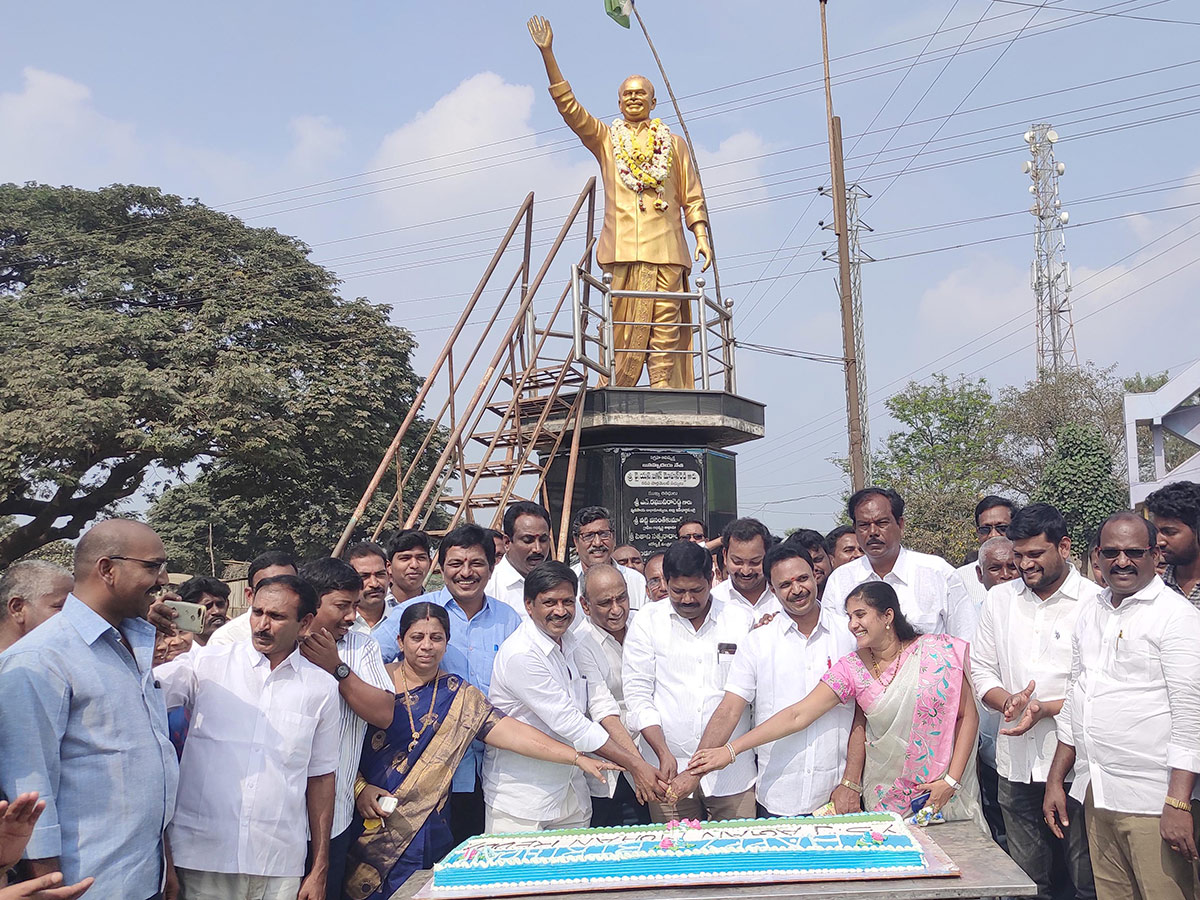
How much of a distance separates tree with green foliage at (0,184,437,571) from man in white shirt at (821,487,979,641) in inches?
649

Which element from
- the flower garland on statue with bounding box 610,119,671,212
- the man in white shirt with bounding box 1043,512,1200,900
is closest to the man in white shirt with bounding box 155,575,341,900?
the man in white shirt with bounding box 1043,512,1200,900

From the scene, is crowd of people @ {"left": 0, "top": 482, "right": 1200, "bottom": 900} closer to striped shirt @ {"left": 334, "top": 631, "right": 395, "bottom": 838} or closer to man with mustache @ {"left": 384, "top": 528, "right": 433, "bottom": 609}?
striped shirt @ {"left": 334, "top": 631, "right": 395, "bottom": 838}

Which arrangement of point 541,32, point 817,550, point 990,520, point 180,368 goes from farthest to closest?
point 180,368
point 541,32
point 817,550
point 990,520

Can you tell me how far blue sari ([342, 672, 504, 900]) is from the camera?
3.93 meters

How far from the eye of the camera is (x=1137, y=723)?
12.7 ft

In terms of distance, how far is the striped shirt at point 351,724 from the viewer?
151 inches

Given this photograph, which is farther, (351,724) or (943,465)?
(943,465)

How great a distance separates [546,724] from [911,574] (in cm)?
205

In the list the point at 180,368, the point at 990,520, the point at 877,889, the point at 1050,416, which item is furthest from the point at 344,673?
the point at 1050,416

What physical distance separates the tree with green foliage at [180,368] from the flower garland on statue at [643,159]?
11.1 m

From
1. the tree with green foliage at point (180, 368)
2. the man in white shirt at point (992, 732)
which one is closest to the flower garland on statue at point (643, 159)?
the man in white shirt at point (992, 732)

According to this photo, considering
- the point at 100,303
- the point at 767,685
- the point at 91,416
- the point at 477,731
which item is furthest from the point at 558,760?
the point at 100,303

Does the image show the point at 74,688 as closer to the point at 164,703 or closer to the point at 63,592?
the point at 164,703

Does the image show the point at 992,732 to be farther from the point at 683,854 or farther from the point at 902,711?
the point at 683,854
